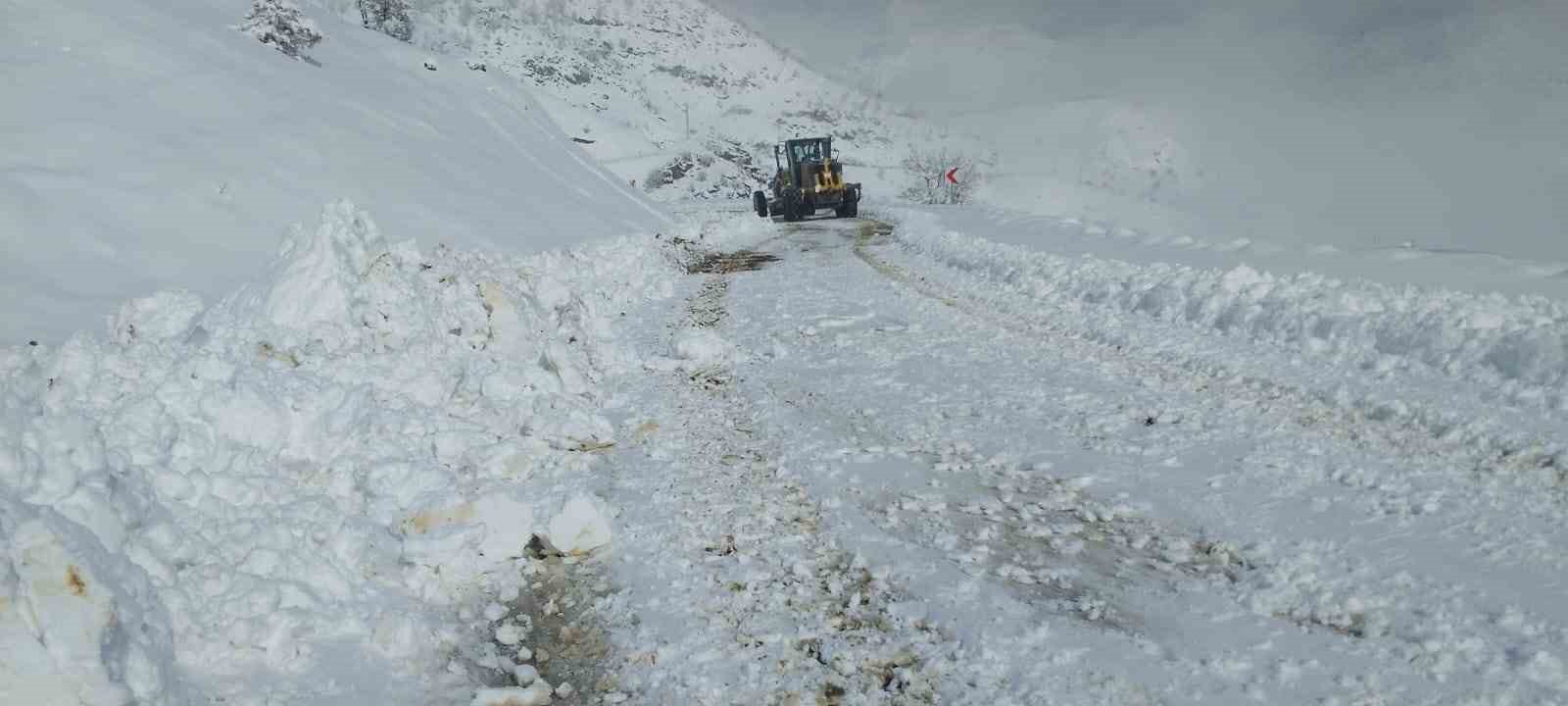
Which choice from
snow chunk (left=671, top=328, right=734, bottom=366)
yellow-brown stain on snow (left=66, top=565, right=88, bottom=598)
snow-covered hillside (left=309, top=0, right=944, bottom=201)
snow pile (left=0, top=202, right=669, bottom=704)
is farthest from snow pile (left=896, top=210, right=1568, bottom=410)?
snow-covered hillside (left=309, top=0, right=944, bottom=201)

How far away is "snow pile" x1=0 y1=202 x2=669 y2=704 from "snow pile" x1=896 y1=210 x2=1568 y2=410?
723 centimetres

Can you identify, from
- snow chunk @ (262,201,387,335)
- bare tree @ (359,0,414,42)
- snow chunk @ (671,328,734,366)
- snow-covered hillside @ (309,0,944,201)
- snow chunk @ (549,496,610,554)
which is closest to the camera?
snow chunk @ (549,496,610,554)

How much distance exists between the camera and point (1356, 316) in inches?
343

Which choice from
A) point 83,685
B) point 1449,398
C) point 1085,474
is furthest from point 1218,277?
point 83,685

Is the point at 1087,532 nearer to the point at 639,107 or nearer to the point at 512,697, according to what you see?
the point at 512,697

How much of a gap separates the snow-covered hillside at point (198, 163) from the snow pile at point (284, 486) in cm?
196

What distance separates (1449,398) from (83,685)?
839cm

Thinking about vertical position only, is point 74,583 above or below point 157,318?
above

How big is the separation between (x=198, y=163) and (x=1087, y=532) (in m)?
12.0

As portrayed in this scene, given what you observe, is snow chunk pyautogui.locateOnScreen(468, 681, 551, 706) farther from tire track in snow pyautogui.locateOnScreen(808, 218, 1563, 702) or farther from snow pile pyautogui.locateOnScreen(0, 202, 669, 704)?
tire track in snow pyautogui.locateOnScreen(808, 218, 1563, 702)

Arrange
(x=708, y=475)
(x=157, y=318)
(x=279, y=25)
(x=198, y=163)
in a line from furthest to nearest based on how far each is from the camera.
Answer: (x=279, y=25), (x=198, y=163), (x=157, y=318), (x=708, y=475)

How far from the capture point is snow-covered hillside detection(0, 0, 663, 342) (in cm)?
817

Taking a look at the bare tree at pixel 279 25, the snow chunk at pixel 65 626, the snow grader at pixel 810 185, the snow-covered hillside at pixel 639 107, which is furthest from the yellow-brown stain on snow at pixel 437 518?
the snow-covered hillside at pixel 639 107

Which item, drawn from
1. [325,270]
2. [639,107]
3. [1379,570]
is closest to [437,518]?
[325,270]
